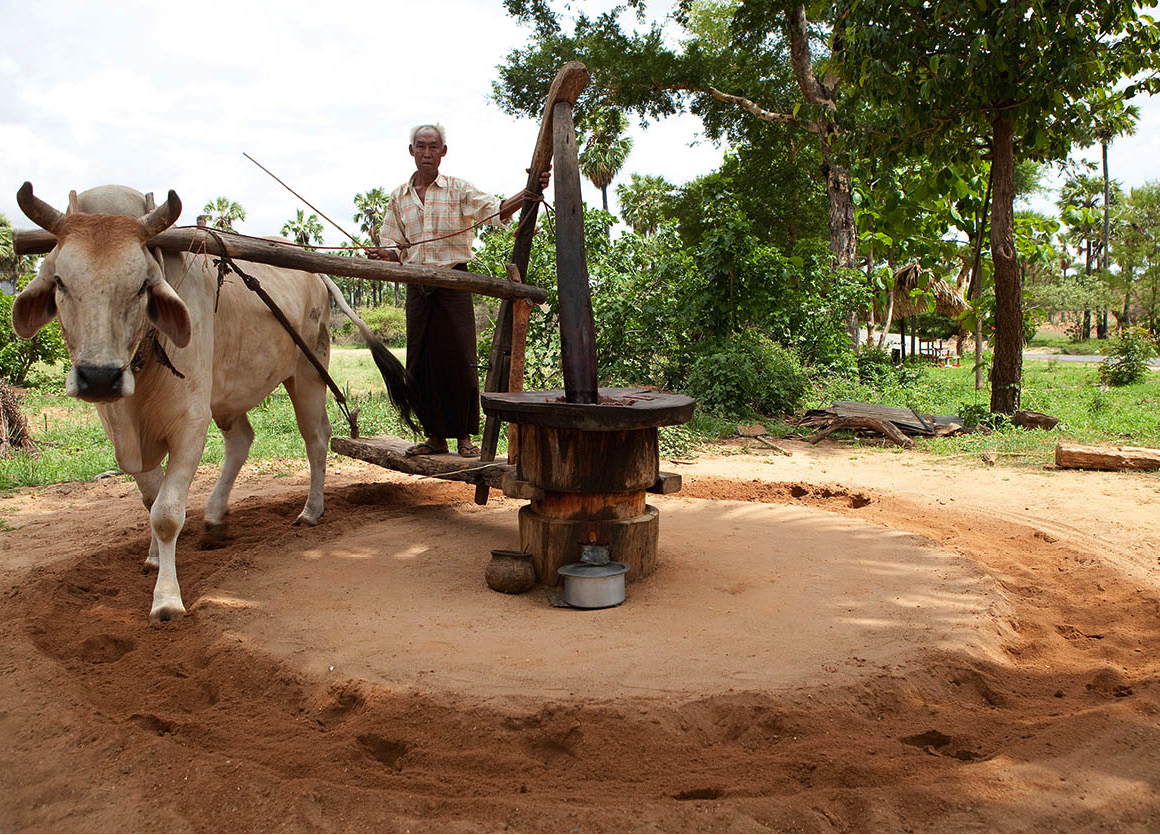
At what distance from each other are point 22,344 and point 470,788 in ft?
41.1

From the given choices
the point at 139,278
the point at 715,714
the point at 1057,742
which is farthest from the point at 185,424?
the point at 1057,742

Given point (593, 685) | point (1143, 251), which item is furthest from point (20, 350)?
point (1143, 251)

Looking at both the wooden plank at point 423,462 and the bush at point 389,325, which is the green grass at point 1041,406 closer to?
the wooden plank at point 423,462

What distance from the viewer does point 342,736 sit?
2.66 meters

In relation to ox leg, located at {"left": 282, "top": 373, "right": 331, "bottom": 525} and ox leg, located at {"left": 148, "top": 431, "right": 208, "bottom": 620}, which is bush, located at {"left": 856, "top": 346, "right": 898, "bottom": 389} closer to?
ox leg, located at {"left": 282, "top": 373, "right": 331, "bottom": 525}

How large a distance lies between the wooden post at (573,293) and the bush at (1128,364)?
13.7 metres

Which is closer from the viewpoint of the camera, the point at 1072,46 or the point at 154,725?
the point at 154,725

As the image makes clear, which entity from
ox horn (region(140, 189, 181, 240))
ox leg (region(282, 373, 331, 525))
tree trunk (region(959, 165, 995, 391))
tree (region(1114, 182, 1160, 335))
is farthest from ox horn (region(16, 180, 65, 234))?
tree (region(1114, 182, 1160, 335))

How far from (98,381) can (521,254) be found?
2.64 metres

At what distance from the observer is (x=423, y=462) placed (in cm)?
526

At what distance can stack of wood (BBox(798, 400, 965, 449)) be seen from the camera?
8773mm

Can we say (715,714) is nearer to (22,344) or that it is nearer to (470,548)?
(470,548)

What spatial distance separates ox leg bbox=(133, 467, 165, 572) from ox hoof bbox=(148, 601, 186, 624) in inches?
25.7

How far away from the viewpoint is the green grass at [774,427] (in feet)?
24.2
